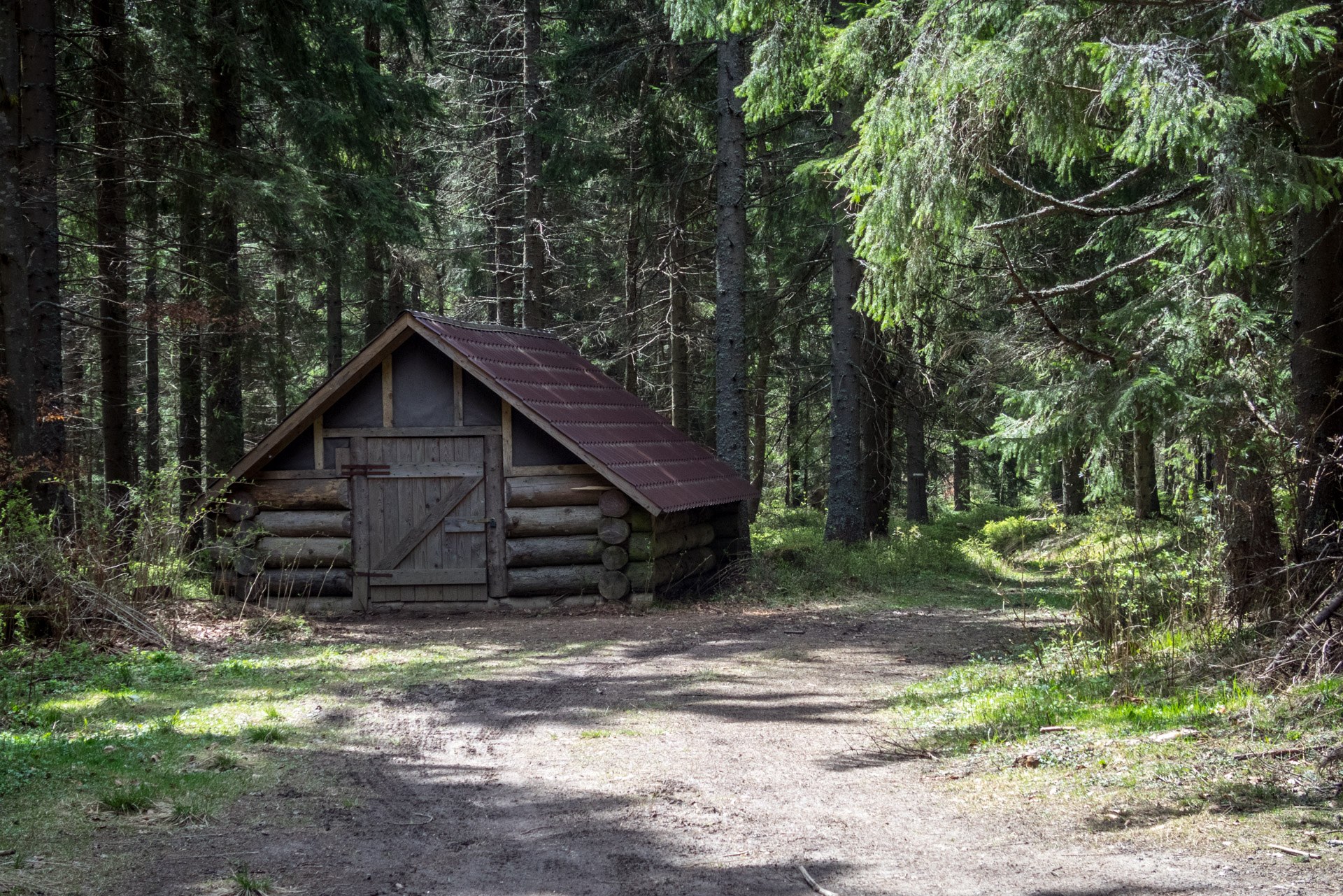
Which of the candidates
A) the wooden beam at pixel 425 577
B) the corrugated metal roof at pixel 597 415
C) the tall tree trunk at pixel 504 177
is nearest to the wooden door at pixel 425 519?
the wooden beam at pixel 425 577

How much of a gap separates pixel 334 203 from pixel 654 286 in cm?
795

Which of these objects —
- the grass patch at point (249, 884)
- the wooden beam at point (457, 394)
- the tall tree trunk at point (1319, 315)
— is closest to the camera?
the grass patch at point (249, 884)

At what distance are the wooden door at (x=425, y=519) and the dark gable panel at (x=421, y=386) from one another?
0.33 m

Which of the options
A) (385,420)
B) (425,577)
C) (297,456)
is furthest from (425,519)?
(297,456)

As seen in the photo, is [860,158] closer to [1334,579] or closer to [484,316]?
[1334,579]

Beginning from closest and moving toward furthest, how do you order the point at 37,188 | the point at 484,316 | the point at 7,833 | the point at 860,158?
the point at 7,833
the point at 860,158
the point at 37,188
the point at 484,316

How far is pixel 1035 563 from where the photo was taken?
750 inches

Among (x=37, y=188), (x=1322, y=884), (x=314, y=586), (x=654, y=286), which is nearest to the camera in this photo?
(x=1322, y=884)

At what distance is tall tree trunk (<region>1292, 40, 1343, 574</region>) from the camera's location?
7.02 m

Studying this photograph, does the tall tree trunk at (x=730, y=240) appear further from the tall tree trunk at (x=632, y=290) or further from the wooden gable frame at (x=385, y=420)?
the wooden gable frame at (x=385, y=420)

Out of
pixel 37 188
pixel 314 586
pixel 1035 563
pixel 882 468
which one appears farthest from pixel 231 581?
pixel 1035 563

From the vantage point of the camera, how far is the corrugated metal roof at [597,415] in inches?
511

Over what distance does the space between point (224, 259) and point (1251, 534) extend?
14571 mm

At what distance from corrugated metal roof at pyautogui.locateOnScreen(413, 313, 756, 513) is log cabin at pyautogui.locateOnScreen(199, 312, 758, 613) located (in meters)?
0.07
